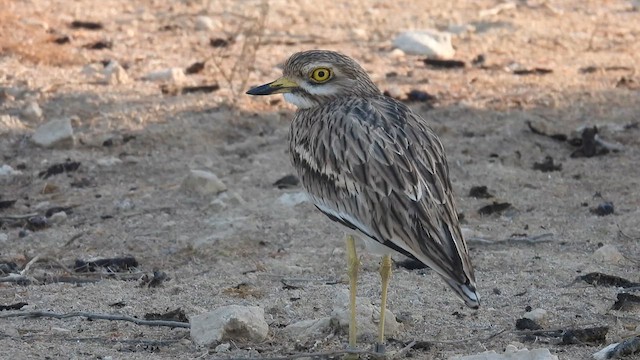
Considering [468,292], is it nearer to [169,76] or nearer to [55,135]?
[55,135]

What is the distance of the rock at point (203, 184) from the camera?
623cm

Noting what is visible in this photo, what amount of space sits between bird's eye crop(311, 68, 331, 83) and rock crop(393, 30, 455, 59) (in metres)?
4.12

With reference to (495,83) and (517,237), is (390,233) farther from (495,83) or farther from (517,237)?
(495,83)

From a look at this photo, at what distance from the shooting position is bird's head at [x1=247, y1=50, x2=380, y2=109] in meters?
4.66

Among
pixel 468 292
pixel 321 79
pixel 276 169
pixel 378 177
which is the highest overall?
pixel 321 79

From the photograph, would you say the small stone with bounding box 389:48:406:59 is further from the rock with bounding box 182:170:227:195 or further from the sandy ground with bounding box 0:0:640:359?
the rock with bounding box 182:170:227:195

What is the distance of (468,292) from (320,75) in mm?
1163

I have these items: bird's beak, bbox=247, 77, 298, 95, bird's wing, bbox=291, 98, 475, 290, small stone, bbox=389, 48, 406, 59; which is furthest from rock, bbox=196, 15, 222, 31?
bird's wing, bbox=291, 98, 475, 290

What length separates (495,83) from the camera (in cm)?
809

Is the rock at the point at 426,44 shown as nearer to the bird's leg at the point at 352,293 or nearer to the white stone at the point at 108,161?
the white stone at the point at 108,161

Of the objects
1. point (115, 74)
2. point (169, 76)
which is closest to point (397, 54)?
point (169, 76)

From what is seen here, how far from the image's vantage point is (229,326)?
4.28 meters

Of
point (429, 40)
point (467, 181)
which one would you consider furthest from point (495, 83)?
point (467, 181)

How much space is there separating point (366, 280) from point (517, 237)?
893mm
